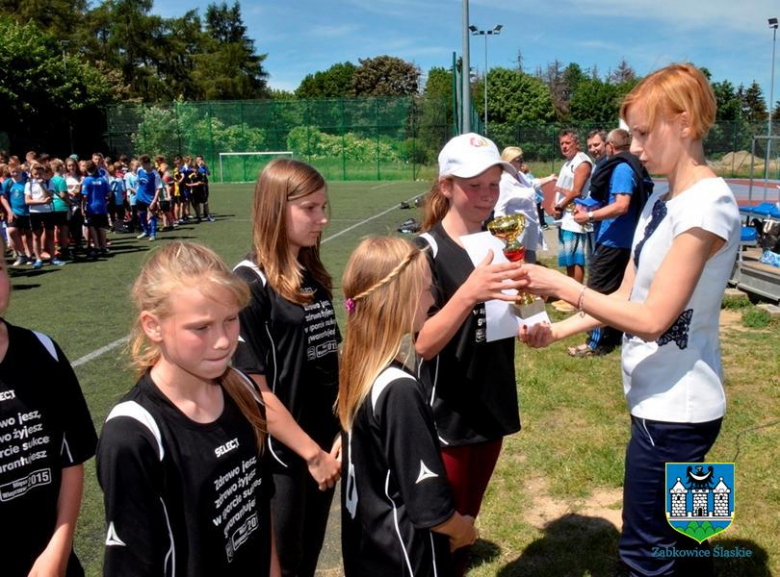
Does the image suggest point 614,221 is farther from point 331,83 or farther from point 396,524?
point 331,83

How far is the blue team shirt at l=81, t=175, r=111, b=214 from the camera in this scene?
531 inches

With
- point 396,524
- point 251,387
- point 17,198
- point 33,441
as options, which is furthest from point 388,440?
point 17,198

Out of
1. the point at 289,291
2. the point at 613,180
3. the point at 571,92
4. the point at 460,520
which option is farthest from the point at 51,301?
the point at 571,92

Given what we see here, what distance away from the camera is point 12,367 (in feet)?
5.93

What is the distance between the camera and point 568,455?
4402 mm

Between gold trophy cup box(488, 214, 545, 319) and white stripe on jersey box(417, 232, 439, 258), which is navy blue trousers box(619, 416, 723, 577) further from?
white stripe on jersey box(417, 232, 439, 258)

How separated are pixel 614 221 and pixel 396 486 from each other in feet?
16.4

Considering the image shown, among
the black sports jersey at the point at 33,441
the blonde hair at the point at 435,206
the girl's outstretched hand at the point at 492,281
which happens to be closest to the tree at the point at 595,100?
the blonde hair at the point at 435,206

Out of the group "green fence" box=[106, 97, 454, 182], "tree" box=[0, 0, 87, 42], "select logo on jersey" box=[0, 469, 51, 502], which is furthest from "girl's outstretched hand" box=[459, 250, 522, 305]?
"tree" box=[0, 0, 87, 42]

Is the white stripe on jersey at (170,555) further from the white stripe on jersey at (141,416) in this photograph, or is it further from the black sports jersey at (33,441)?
the black sports jersey at (33,441)

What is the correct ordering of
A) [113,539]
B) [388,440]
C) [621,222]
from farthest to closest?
[621,222] → [388,440] → [113,539]

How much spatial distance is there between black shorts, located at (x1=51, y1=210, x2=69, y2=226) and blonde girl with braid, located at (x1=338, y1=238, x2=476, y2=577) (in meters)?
11.7

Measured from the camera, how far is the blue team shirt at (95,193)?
13.5 meters

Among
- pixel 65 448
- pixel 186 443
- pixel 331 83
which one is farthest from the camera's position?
pixel 331 83
